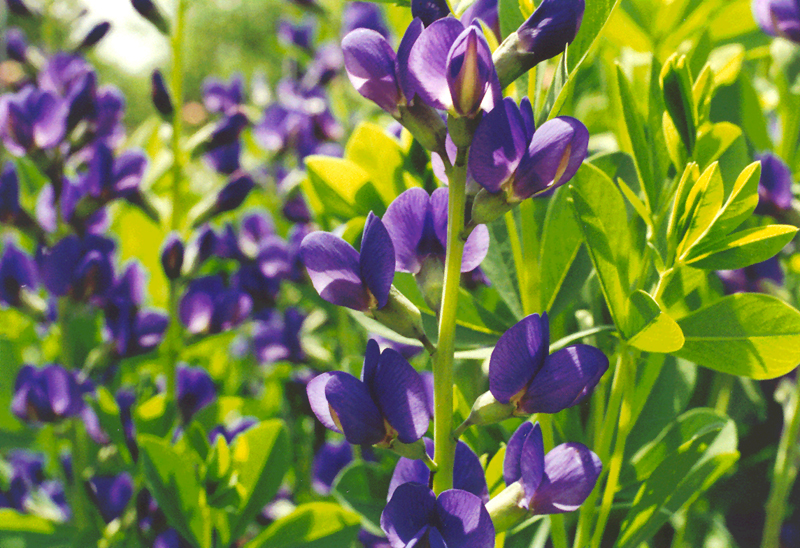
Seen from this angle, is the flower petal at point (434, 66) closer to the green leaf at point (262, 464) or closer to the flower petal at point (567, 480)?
the flower petal at point (567, 480)

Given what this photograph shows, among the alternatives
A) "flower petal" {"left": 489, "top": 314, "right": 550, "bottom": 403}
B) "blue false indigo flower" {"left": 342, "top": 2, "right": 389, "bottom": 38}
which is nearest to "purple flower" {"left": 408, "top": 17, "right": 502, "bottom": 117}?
"flower petal" {"left": 489, "top": 314, "right": 550, "bottom": 403}

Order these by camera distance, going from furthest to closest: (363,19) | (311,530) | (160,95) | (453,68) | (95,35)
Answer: (363,19) → (95,35) → (160,95) → (311,530) → (453,68)

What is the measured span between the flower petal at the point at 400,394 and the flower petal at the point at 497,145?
0.10 meters

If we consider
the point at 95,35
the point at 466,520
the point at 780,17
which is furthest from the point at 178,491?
the point at 95,35

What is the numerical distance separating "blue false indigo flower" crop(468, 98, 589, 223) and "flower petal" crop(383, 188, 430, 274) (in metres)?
0.04

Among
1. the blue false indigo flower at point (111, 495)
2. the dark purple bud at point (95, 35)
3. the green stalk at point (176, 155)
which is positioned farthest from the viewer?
the dark purple bud at point (95, 35)

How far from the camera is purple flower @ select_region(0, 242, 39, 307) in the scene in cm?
83

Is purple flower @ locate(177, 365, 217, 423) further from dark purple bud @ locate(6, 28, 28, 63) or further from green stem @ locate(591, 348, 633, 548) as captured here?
dark purple bud @ locate(6, 28, 28, 63)

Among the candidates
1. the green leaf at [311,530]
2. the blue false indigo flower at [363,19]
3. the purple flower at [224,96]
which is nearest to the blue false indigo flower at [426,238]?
the green leaf at [311,530]

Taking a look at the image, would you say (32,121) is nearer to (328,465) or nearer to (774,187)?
(328,465)

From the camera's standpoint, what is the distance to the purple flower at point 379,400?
0.34 meters

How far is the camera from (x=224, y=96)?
1231mm

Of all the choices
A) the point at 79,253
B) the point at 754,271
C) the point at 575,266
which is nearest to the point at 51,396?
the point at 79,253

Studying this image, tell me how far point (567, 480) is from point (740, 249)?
0.16 metres
